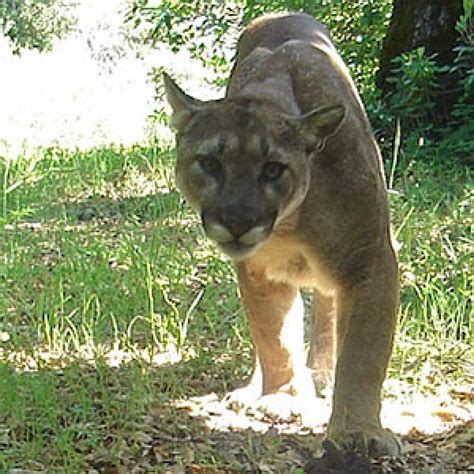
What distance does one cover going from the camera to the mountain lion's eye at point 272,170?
10.2 feet

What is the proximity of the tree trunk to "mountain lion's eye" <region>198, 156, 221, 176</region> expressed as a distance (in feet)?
14.0

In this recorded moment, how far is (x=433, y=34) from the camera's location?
23.9 ft

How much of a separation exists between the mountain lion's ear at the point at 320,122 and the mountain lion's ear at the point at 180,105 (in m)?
0.32

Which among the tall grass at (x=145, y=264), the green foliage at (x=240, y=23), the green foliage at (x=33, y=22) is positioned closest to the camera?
the tall grass at (x=145, y=264)

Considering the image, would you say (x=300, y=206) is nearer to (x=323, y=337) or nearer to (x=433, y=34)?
(x=323, y=337)

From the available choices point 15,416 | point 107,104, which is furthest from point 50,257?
point 107,104

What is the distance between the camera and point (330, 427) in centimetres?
338

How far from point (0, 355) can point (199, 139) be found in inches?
48.0

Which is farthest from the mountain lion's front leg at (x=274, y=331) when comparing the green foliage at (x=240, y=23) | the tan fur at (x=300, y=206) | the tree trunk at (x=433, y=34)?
the green foliage at (x=240, y=23)

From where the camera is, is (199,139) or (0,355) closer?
(199,139)

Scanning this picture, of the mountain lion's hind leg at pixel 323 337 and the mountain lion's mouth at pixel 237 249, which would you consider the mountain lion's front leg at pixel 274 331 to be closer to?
the mountain lion's hind leg at pixel 323 337

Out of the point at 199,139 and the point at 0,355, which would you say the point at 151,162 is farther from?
the point at 199,139

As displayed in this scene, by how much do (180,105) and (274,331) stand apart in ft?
2.99

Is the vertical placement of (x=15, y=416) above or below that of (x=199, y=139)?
below
